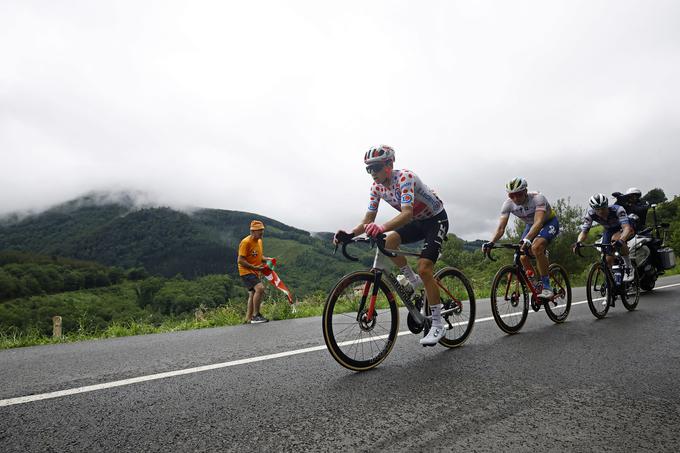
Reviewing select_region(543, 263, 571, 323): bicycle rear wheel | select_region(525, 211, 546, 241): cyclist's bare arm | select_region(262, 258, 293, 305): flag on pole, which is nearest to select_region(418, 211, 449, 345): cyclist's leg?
select_region(525, 211, 546, 241): cyclist's bare arm

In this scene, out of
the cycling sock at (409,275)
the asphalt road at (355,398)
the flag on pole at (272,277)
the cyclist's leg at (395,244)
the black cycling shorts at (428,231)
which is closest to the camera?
the asphalt road at (355,398)

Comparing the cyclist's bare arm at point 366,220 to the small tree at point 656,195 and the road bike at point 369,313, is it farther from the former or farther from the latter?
the small tree at point 656,195

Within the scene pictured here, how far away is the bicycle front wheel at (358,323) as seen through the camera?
356cm

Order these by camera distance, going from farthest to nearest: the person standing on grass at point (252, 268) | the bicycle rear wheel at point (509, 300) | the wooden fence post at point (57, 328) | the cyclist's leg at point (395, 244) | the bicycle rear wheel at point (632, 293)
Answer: the person standing on grass at point (252, 268), the wooden fence post at point (57, 328), the bicycle rear wheel at point (632, 293), the bicycle rear wheel at point (509, 300), the cyclist's leg at point (395, 244)

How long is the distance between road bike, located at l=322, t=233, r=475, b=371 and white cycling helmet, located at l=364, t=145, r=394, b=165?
786 mm

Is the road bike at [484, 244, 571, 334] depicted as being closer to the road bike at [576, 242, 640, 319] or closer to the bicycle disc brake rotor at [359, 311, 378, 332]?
the road bike at [576, 242, 640, 319]

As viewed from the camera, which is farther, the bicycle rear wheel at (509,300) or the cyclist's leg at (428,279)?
the bicycle rear wheel at (509,300)

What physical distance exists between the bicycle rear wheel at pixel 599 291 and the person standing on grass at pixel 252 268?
18.3 feet

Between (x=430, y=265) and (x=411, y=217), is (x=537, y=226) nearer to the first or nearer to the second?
(x=430, y=265)

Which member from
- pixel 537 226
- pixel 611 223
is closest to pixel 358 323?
pixel 537 226

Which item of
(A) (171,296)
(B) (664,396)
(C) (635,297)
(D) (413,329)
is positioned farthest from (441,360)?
(A) (171,296)

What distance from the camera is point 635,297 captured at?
6.99 m

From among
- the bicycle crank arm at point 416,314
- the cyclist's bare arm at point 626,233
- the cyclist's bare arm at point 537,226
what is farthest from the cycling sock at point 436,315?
the cyclist's bare arm at point 626,233

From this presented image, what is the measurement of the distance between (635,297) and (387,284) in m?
5.47
